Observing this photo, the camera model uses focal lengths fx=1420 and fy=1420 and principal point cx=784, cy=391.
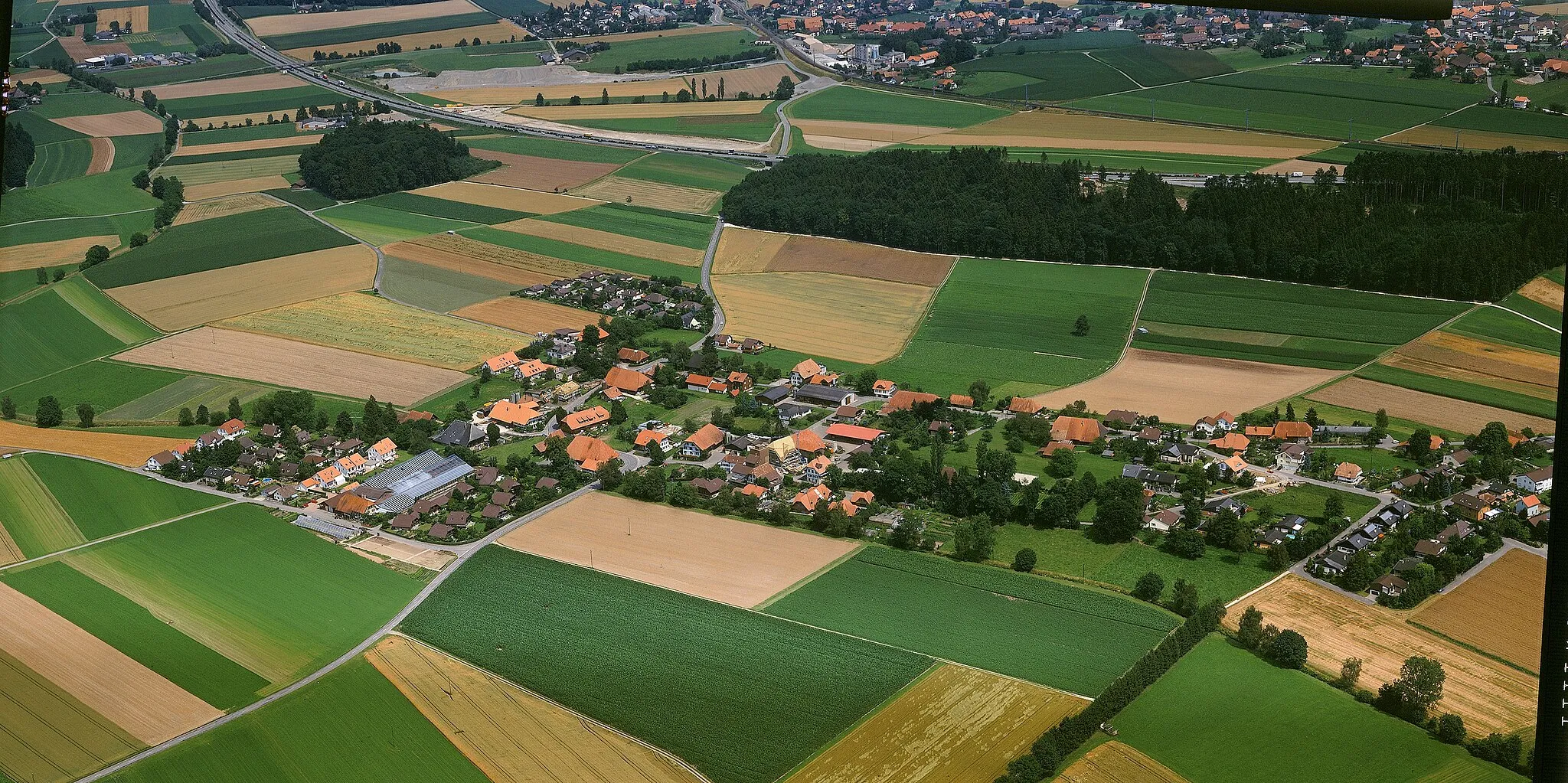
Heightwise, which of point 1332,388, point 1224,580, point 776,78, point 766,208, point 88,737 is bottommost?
point 88,737

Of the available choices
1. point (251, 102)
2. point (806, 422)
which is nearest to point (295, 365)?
point (806, 422)

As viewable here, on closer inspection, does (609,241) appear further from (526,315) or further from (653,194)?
(526,315)

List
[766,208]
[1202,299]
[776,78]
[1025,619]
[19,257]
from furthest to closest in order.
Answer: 1. [776,78]
2. [766,208]
3. [19,257]
4. [1202,299]
5. [1025,619]

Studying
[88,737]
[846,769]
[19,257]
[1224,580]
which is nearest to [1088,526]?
[1224,580]

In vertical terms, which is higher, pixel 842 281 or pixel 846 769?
pixel 842 281

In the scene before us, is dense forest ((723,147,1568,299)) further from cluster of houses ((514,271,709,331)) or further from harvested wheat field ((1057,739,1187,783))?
harvested wheat field ((1057,739,1187,783))

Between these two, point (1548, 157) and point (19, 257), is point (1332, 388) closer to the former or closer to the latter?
point (1548, 157)

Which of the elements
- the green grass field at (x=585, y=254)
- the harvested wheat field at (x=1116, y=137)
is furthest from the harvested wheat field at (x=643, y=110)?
the green grass field at (x=585, y=254)

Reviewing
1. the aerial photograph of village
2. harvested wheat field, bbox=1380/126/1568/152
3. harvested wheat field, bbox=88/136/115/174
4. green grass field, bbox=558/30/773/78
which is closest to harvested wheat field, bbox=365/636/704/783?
the aerial photograph of village
